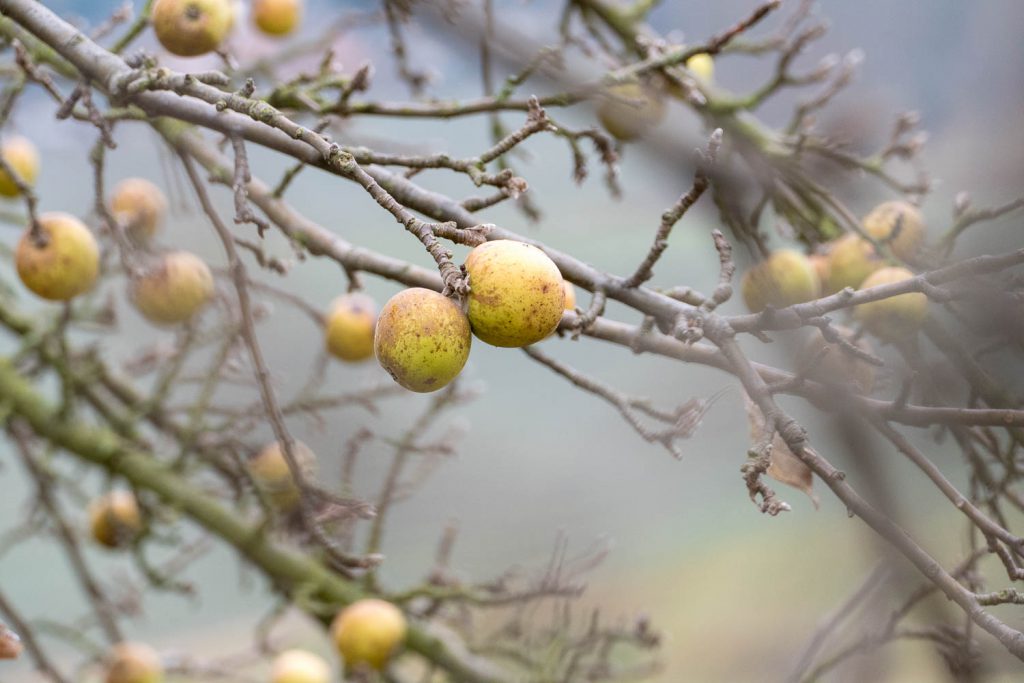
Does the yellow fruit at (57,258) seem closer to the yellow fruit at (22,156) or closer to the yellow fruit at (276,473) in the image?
the yellow fruit at (276,473)

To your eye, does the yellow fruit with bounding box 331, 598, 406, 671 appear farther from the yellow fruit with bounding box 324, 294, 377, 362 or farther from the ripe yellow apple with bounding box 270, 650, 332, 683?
the yellow fruit with bounding box 324, 294, 377, 362

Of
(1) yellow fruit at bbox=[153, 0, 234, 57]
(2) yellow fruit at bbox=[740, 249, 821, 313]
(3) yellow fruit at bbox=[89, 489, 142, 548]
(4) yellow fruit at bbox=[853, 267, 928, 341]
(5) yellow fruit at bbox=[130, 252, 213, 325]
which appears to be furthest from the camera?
(3) yellow fruit at bbox=[89, 489, 142, 548]

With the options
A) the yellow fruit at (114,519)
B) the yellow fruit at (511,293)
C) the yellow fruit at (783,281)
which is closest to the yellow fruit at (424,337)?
the yellow fruit at (511,293)

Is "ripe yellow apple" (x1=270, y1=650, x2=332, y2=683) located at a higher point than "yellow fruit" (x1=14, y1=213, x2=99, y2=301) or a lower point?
lower

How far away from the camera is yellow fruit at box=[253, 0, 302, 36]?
2906mm

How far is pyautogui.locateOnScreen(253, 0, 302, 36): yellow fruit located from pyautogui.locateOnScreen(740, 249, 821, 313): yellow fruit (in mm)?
1643

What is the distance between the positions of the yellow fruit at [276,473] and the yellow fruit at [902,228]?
1.45m

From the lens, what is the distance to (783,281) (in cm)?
202

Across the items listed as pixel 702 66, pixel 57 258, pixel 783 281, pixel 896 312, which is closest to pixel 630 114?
pixel 702 66

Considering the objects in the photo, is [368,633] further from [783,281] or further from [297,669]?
[783,281]

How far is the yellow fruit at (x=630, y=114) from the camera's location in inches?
93.4

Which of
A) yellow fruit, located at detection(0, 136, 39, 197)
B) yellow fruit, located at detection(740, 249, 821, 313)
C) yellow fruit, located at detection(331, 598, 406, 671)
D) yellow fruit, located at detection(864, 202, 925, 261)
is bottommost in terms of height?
yellow fruit, located at detection(331, 598, 406, 671)

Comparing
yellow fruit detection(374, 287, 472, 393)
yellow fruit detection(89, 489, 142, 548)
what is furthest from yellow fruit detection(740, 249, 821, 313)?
yellow fruit detection(89, 489, 142, 548)

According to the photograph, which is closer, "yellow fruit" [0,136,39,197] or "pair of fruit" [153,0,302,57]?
"pair of fruit" [153,0,302,57]
